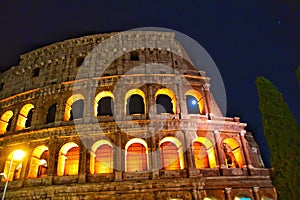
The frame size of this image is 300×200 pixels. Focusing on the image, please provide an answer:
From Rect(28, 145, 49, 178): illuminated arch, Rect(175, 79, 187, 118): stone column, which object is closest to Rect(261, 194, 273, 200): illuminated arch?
Rect(175, 79, 187, 118): stone column

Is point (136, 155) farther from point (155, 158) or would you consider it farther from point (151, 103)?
point (151, 103)

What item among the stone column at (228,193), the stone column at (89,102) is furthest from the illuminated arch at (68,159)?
the stone column at (228,193)

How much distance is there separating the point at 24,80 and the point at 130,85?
9168 mm

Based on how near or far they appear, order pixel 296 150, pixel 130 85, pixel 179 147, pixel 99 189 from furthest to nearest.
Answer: pixel 130 85 → pixel 179 147 → pixel 99 189 → pixel 296 150

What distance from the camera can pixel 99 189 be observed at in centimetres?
1416

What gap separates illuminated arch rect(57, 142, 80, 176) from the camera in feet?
52.0

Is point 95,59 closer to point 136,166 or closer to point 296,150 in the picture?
point 136,166

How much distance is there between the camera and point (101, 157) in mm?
16312

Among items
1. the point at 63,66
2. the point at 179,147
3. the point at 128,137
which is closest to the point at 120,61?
the point at 63,66

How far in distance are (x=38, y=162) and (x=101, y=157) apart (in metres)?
4.42

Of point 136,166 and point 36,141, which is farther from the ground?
point 36,141

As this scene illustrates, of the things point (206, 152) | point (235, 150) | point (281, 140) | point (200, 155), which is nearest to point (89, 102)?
point (200, 155)

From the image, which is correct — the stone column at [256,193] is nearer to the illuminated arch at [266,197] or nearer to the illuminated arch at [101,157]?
the illuminated arch at [266,197]

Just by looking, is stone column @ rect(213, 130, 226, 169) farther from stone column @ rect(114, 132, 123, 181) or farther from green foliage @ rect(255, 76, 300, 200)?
stone column @ rect(114, 132, 123, 181)
